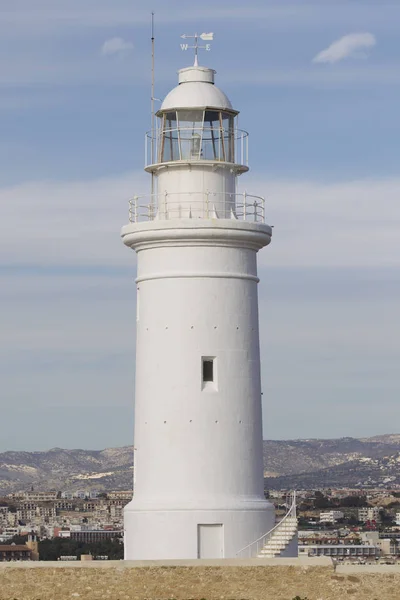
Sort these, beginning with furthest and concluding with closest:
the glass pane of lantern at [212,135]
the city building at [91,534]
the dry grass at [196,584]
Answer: the city building at [91,534] < the glass pane of lantern at [212,135] < the dry grass at [196,584]

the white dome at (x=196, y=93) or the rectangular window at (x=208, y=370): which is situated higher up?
the white dome at (x=196, y=93)

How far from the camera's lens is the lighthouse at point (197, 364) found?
23.4 meters

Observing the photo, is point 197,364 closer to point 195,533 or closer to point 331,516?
point 195,533

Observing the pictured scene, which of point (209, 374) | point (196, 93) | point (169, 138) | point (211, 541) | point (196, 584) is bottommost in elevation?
point (196, 584)

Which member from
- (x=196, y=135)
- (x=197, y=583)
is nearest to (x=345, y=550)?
(x=196, y=135)

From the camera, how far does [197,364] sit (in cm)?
2348

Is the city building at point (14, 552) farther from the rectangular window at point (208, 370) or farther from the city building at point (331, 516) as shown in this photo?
the rectangular window at point (208, 370)

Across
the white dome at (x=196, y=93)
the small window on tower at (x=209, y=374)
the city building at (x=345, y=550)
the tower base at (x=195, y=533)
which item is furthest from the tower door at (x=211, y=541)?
the city building at (x=345, y=550)

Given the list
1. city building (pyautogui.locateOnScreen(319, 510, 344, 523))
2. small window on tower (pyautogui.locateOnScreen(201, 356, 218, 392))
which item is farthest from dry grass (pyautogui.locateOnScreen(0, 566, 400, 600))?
city building (pyautogui.locateOnScreen(319, 510, 344, 523))

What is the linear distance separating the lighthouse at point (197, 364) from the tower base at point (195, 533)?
2 cm

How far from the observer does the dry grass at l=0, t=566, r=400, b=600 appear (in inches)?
840

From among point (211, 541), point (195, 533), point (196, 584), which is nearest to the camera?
point (196, 584)

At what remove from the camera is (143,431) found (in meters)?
23.8

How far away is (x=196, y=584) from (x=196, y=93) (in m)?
7.82
